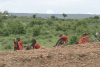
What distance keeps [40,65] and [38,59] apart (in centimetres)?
21

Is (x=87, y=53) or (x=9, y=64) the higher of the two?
(x=87, y=53)

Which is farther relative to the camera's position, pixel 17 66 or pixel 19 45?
pixel 19 45

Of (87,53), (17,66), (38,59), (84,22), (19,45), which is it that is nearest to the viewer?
(17,66)

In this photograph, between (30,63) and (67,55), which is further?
(67,55)

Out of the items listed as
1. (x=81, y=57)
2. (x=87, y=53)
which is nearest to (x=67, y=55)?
(x=81, y=57)

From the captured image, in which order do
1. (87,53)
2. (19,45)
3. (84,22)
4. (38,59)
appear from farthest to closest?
1. (84,22)
2. (19,45)
3. (87,53)
4. (38,59)

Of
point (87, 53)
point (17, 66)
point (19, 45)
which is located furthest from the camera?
point (19, 45)

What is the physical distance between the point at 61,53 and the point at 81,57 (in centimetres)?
64

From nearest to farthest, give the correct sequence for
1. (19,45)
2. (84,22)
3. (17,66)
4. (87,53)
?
(17,66)
(87,53)
(19,45)
(84,22)

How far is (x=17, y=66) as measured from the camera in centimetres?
318

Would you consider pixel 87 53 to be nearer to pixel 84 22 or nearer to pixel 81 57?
pixel 81 57

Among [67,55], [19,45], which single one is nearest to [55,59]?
[67,55]

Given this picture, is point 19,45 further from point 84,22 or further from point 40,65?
point 84,22

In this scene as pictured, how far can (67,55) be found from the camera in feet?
11.7
